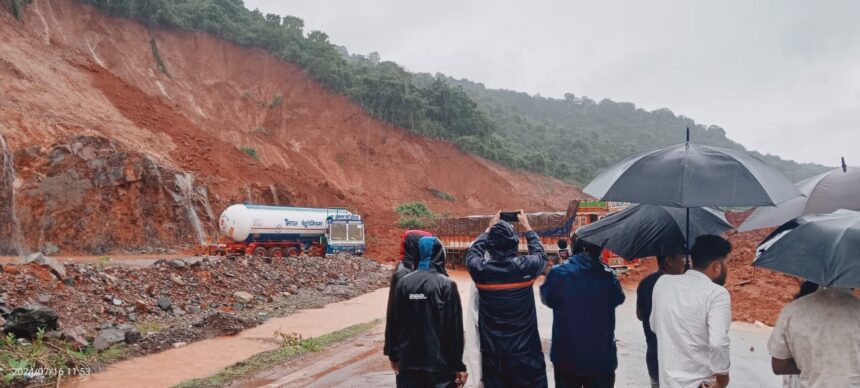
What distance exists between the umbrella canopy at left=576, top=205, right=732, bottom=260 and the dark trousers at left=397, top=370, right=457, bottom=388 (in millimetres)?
1538

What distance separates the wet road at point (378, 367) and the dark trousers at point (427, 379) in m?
3.03

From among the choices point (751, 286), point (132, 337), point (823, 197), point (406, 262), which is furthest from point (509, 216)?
point (751, 286)

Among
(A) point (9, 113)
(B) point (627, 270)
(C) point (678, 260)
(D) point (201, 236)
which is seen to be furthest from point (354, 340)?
(A) point (9, 113)

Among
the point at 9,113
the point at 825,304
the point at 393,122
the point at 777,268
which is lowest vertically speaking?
the point at 825,304

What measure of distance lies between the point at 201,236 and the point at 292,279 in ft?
41.0

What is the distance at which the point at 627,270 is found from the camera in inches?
803

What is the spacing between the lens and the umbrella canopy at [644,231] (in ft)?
15.1

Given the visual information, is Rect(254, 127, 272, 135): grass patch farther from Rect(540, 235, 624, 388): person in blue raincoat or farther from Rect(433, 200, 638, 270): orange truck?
Rect(540, 235, 624, 388): person in blue raincoat

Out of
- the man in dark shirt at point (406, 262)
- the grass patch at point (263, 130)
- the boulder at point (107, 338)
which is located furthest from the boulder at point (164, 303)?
the grass patch at point (263, 130)

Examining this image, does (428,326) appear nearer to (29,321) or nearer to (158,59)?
(29,321)

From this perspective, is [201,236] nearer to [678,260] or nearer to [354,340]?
[354,340]

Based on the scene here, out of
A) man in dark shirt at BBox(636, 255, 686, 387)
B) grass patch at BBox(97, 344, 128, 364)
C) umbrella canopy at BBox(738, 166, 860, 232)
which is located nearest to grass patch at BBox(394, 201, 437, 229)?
grass patch at BBox(97, 344, 128, 364)

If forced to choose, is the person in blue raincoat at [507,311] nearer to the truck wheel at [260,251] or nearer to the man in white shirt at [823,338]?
the man in white shirt at [823,338]

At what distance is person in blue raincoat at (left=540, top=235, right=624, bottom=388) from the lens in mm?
3854
